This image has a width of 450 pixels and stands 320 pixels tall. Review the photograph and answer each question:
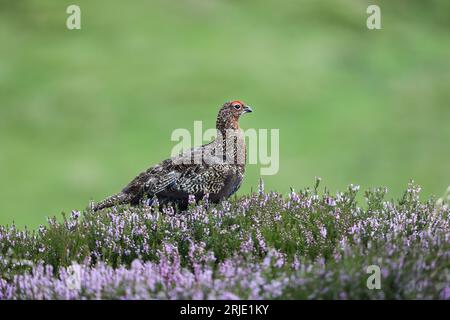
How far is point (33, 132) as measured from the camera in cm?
1783

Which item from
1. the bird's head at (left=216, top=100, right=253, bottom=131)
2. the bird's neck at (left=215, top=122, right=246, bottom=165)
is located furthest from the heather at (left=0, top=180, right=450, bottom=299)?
the bird's head at (left=216, top=100, right=253, bottom=131)

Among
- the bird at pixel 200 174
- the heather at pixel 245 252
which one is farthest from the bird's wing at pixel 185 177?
the heather at pixel 245 252

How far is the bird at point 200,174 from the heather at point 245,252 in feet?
0.73

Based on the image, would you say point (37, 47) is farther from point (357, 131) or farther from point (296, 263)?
point (296, 263)

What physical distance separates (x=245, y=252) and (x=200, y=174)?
6.19 feet

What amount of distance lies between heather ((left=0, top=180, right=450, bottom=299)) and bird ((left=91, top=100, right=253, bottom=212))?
0.73 ft

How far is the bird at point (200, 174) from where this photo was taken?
725 centimetres

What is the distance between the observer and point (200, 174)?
286 inches

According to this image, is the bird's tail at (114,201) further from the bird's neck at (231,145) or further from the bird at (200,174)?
the bird's neck at (231,145)

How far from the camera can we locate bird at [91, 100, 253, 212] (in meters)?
7.25

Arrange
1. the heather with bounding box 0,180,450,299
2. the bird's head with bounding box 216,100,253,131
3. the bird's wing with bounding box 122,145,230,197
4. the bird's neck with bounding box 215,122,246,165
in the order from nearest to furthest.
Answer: the heather with bounding box 0,180,450,299 < the bird's wing with bounding box 122,145,230,197 < the bird's neck with bounding box 215,122,246,165 < the bird's head with bounding box 216,100,253,131

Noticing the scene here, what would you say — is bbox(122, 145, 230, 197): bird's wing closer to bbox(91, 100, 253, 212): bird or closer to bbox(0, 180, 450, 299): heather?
bbox(91, 100, 253, 212): bird

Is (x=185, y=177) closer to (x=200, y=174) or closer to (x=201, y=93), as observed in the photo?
(x=200, y=174)

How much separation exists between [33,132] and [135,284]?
13487 mm
